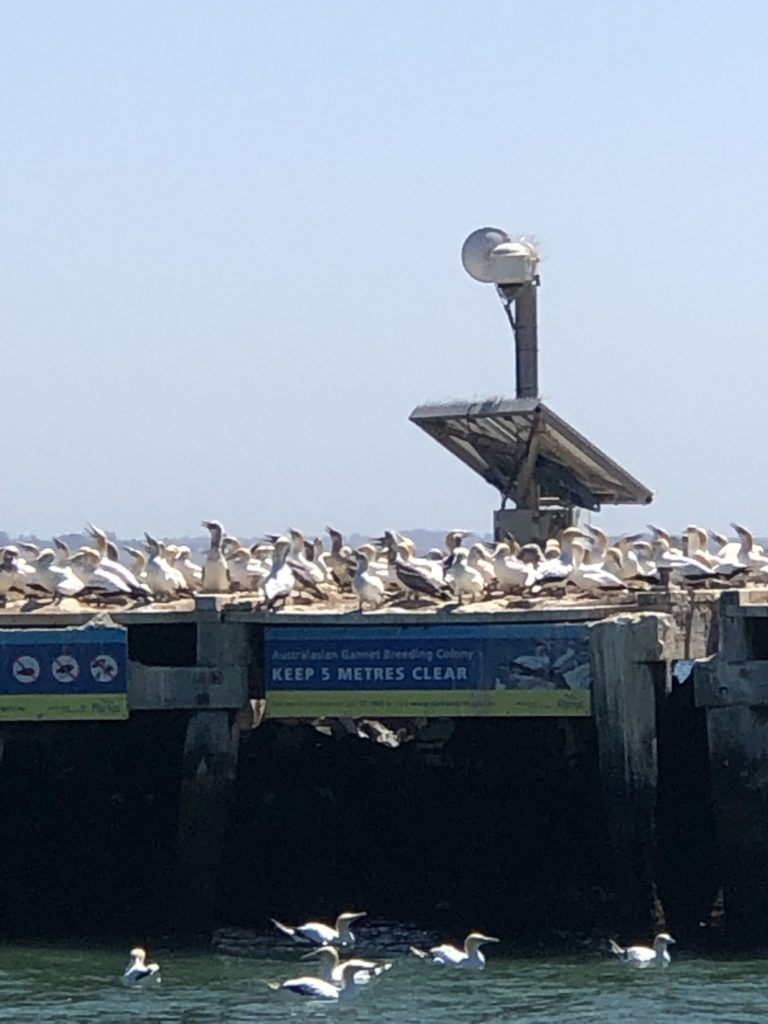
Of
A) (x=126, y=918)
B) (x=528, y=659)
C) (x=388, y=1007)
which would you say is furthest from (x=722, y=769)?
(x=126, y=918)

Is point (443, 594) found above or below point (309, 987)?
above

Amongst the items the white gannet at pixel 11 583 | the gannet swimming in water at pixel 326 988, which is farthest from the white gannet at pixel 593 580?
the gannet swimming in water at pixel 326 988

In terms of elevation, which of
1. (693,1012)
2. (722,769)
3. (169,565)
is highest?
(169,565)

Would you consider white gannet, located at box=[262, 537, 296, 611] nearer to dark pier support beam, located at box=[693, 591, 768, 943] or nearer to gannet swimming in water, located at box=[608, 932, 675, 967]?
dark pier support beam, located at box=[693, 591, 768, 943]

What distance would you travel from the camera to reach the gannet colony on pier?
1531 inches

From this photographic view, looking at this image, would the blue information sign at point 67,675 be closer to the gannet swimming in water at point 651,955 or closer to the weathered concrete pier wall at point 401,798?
the weathered concrete pier wall at point 401,798

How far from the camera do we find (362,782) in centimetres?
3850

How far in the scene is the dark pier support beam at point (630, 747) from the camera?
34.8 metres

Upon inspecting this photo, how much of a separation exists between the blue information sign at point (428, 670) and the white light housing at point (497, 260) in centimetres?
1480

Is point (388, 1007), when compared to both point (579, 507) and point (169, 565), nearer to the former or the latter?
point (169, 565)

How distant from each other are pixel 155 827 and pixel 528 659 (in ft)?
18.0

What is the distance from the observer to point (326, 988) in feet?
105

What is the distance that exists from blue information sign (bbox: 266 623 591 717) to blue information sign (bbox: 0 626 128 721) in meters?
1.80

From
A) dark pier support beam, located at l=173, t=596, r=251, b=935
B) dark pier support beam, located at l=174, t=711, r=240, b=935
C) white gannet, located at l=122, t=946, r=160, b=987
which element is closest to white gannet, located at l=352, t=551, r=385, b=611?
dark pier support beam, located at l=173, t=596, r=251, b=935
